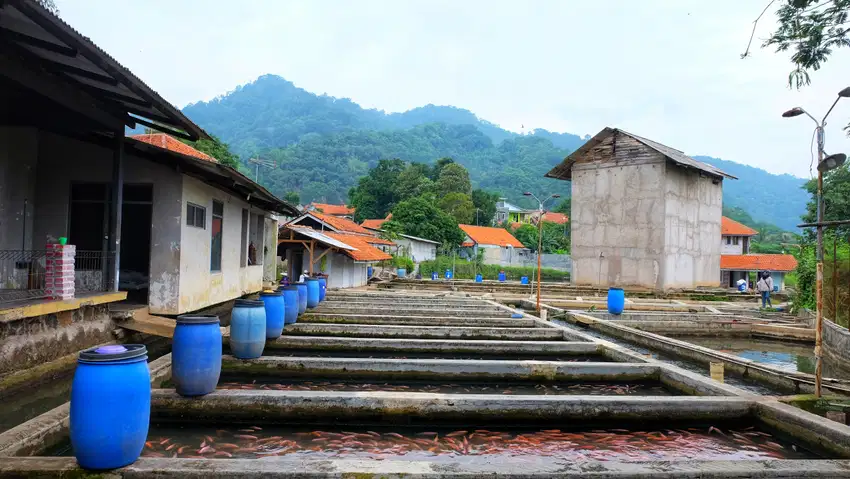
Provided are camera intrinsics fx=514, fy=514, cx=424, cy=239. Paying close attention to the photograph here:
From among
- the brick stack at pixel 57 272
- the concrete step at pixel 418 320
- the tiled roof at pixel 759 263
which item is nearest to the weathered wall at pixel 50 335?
the brick stack at pixel 57 272

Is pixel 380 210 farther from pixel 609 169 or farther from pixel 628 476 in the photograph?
pixel 628 476

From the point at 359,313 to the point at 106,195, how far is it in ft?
21.1

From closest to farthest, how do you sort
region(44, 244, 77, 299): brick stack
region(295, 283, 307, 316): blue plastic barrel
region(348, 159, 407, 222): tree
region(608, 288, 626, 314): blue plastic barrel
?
region(44, 244, 77, 299): brick stack < region(295, 283, 307, 316): blue plastic barrel < region(608, 288, 626, 314): blue plastic barrel < region(348, 159, 407, 222): tree

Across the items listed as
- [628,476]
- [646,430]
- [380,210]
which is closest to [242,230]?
[646,430]

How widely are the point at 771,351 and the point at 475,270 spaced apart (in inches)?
1166

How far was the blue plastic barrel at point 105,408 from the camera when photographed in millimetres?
3430

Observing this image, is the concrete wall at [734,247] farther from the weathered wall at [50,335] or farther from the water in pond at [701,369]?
the weathered wall at [50,335]

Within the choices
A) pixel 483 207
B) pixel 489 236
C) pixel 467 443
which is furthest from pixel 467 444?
pixel 483 207

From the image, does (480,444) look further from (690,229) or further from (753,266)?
(753,266)

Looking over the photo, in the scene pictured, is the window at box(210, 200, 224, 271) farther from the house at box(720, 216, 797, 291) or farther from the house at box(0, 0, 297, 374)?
the house at box(720, 216, 797, 291)

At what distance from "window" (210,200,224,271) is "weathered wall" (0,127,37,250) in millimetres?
3321

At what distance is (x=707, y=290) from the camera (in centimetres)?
2844

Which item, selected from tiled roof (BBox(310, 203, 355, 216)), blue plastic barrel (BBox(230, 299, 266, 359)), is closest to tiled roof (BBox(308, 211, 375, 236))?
blue plastic barrel (BBox(230, 299, 266, 359))

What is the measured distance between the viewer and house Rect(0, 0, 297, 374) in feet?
22.6
